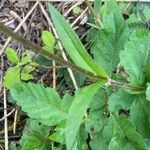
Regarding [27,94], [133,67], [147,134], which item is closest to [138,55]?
[133,67]

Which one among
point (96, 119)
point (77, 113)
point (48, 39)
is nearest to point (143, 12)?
point (48, 39)

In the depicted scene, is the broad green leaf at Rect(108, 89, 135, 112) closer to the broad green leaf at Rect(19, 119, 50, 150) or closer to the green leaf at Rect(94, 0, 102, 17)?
the broad green leaf at Rect(19, 119, 50, 150)

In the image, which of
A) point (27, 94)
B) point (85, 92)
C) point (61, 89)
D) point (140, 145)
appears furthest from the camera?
point (61, 89)

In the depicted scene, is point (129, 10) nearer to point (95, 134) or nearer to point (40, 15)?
point (40, 15)

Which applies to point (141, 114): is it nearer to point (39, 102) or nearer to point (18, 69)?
point (39, 102)

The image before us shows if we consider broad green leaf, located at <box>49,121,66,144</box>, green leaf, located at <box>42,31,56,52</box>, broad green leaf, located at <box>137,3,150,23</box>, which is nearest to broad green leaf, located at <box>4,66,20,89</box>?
green leaf, located at <box>42,31,56,52</box>
